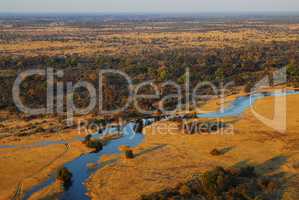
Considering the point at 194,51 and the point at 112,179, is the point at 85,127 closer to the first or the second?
the point at 112,179

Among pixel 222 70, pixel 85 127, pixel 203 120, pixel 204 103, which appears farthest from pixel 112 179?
pixel 222 70

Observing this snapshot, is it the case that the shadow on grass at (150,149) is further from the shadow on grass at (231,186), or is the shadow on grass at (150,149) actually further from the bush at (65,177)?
the bush at (65,177)

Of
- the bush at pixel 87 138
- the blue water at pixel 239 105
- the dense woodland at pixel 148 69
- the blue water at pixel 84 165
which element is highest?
the dense woodland at pixel 148 69

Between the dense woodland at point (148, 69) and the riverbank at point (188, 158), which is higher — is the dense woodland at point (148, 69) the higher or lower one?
the higher one

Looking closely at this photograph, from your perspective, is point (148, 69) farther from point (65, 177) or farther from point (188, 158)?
point (65, 177)

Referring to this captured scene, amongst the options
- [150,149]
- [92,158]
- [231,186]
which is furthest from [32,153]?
[231,186]

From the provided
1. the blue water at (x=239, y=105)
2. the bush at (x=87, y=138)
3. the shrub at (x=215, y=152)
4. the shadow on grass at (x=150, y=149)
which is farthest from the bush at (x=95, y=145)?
the blue water at (x=239, y=105)

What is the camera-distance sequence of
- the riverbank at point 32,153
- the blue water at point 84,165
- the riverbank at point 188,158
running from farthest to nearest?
1. the riverbank at point 32,153
2. the riverbank at point 188,158
3. the blue water at point 84,165
